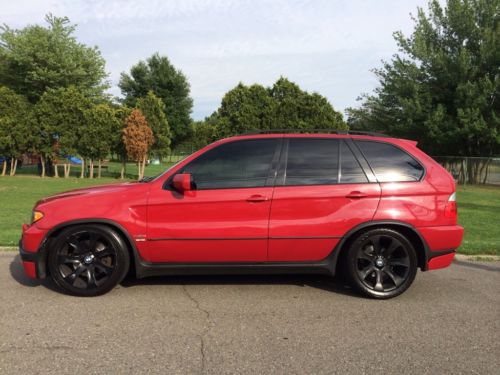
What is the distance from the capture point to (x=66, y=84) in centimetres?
2872

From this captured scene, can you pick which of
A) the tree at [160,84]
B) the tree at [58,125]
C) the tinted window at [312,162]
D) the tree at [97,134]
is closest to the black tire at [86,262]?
the tinted window at [312,162]

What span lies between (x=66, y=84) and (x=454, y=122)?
84.0ft

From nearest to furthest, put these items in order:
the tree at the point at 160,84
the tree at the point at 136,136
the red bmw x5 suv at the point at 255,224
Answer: the red bmw x5 suv at the point at 255,224, the tree at the point at 136,136, the tree at the point at 160,84

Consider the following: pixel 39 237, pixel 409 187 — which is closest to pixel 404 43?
pixel 409 187

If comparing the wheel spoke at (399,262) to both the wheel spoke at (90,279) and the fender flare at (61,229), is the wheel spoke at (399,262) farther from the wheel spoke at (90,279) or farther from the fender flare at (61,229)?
the wheel spoke at (90,279)

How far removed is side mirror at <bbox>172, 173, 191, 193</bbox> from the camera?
4.05m

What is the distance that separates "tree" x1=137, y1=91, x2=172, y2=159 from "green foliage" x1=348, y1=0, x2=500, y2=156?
573 inches

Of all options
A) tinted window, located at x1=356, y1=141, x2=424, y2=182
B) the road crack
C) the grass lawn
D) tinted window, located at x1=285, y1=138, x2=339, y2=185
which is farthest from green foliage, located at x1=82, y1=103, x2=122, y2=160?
tinted window, located at x1=356, y1=141, x2=424, y2=182

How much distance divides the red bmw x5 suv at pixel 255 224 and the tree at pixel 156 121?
73.7ft

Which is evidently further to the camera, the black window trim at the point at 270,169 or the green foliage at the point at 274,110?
the green foliage at the point at 274,110

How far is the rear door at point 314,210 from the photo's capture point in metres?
4.18

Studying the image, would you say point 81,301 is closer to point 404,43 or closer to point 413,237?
point 413,237

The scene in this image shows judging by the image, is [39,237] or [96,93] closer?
[39,237]

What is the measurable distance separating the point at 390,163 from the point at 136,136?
21.1 m
